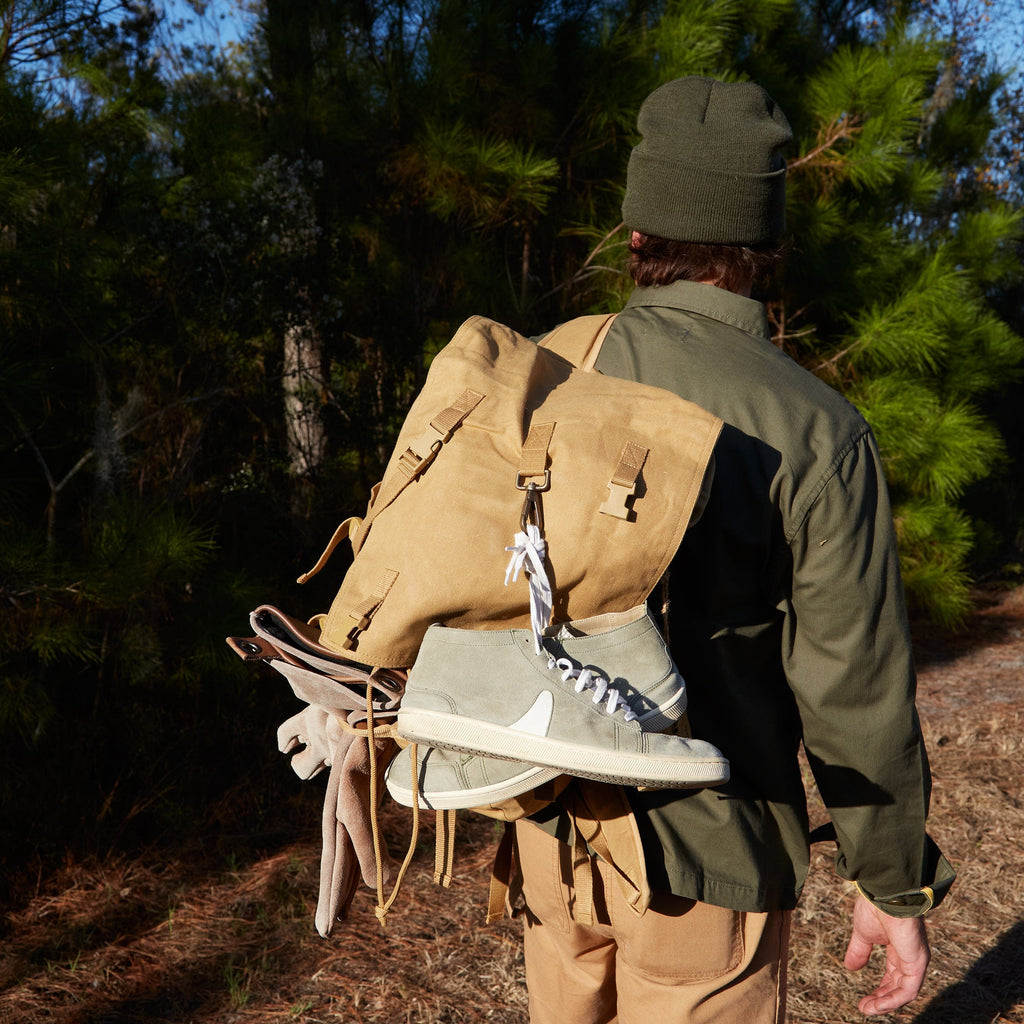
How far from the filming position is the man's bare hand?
1.15 meters

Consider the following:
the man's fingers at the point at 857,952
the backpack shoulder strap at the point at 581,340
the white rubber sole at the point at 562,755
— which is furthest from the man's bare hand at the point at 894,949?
the backpack shoulder strap at the point at 581,340

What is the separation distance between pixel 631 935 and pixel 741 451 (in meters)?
0.59

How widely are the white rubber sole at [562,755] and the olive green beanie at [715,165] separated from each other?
0.61 m

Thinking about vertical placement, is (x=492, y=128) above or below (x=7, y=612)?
above

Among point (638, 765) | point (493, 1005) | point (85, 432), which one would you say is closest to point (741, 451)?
point (638, 765)

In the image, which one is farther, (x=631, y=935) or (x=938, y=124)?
(x=938, y=124)

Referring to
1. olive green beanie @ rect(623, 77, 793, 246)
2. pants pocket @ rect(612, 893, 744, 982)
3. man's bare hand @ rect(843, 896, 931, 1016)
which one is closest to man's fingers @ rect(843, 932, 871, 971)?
man's bare hand @ rect(843, 896, 931, 1016)

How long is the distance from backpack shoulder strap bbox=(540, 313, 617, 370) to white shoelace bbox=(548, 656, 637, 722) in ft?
1.40

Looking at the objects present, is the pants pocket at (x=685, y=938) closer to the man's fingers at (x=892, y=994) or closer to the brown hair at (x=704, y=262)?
the man's fingers at (x=892, y=994)

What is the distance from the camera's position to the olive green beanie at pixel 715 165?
1055mm

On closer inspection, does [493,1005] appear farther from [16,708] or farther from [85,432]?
[85,432]

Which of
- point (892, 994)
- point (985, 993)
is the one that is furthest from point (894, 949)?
point (985, 993)

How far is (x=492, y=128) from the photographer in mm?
3205

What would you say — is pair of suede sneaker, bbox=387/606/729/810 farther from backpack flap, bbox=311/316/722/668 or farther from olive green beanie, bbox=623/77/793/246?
olive green beanie, bbox=623/77/793/246
